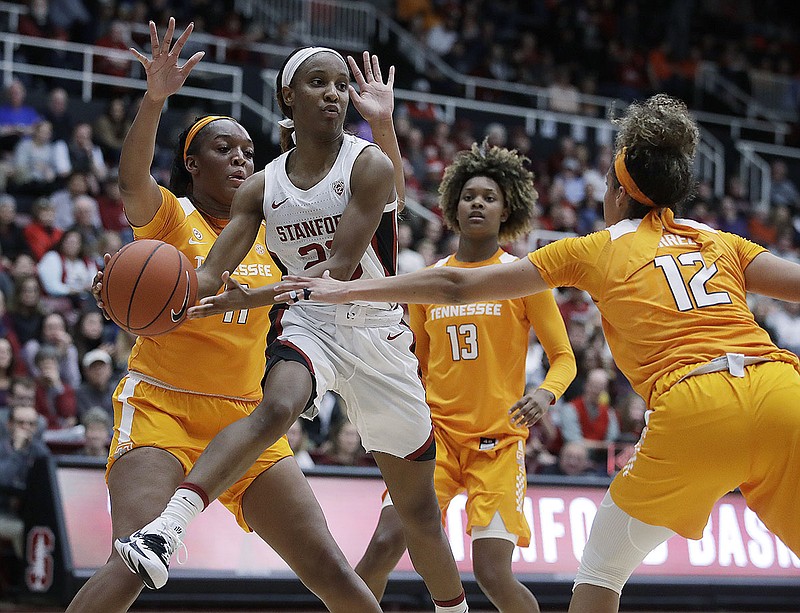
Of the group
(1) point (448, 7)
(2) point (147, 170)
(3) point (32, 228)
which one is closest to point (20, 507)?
(3) point (32, 228)

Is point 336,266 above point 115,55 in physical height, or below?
below

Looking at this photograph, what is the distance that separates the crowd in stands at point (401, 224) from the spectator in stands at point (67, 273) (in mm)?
13

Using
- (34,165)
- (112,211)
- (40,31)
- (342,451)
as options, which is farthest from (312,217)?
(40,31)

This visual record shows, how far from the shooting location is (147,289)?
3.96 meters

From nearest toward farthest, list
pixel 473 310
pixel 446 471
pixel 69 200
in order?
pixel 446 471 < pixel 473 310 < pixel 69 200

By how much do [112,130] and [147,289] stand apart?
9.12m

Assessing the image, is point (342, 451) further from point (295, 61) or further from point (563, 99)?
point (563, 99)

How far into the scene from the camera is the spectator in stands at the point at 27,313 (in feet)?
31.8

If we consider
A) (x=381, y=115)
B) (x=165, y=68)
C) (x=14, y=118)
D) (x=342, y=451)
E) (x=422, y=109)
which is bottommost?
(x=342, y=451)

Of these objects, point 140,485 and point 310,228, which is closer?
point 140,485

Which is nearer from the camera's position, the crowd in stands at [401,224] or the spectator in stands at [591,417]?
the crowd in stands at [401,224]

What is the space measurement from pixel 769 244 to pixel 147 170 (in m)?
13.7

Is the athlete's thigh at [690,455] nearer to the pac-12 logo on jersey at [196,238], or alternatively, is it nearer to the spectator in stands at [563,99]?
the pac-12 logo on jersey at [196,238]

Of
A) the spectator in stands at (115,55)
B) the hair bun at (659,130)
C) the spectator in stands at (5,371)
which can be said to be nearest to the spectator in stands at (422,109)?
the spectator in stands at (115,55)
